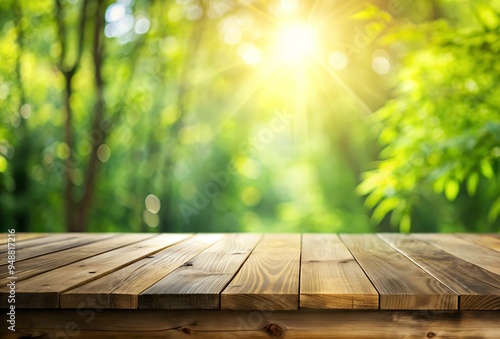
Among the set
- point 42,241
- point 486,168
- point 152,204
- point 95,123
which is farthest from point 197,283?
point 152,204

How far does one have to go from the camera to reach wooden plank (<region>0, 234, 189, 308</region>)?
151cm

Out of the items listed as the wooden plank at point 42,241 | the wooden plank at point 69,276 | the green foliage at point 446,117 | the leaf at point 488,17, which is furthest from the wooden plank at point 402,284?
the leaf at point 488,17

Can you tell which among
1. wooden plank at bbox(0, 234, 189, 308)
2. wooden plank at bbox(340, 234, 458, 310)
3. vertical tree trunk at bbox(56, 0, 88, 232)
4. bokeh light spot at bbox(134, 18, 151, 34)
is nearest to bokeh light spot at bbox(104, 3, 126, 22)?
bokeh light spot at bbox(134, 18, 151, 34)

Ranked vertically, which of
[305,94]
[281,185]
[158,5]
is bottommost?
[281,185]

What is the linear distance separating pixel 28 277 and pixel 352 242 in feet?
4.83

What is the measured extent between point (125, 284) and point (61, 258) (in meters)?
0.64

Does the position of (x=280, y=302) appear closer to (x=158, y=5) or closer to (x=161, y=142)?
(x=158, y=5)

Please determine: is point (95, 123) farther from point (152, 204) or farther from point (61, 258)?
point (152, 204)

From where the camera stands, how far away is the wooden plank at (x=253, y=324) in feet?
4.87

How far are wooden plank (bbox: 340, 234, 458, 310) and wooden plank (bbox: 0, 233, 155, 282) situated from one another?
1.02 metres

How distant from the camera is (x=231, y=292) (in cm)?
148

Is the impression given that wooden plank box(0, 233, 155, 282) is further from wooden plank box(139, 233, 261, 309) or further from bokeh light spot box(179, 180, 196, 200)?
bokeh light spot box(179, 180, 196, 200)

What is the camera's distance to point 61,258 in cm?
214

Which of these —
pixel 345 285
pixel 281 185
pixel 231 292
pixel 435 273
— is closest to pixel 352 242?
pixel 435 273
